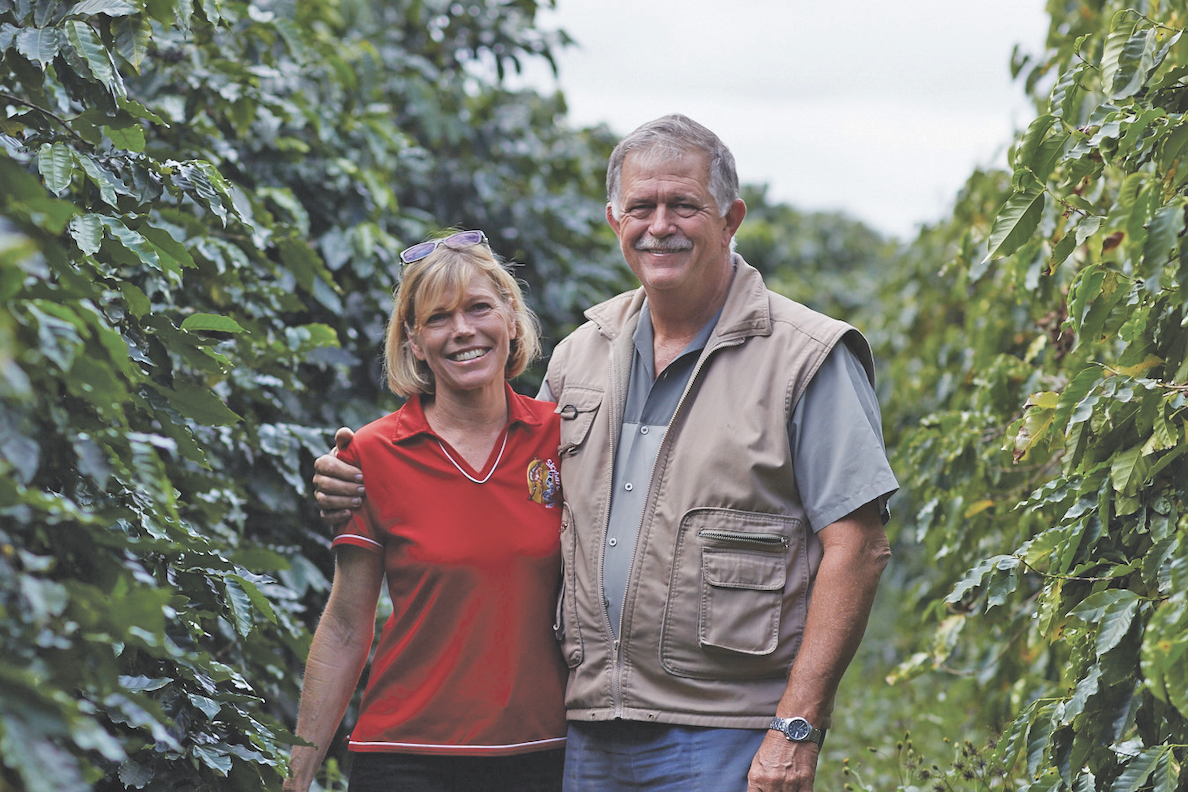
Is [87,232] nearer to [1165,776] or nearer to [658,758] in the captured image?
[658,758]

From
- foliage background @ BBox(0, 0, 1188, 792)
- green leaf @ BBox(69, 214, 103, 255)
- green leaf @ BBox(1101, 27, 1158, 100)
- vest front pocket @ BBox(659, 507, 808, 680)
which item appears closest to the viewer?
foliage background @ BBox(0, 0, 1188, 792)

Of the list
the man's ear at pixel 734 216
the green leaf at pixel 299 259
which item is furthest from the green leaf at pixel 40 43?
the man's ear at pixel 734 216

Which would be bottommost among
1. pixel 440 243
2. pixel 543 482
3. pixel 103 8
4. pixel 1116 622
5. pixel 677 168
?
pixel 1116 622

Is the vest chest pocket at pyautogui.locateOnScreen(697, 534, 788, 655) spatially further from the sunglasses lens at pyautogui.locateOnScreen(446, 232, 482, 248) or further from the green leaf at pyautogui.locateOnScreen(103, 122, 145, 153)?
the green leaf at pyautogui.locateOnScreen(103, 122, 145, 153)

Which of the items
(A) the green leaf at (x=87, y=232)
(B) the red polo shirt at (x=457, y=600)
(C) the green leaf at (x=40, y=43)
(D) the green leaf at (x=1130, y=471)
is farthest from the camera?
(B) the red polo shirt at (x=457, y=600)

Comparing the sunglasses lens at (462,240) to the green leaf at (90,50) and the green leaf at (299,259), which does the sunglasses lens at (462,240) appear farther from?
the green leaf at (90,50)

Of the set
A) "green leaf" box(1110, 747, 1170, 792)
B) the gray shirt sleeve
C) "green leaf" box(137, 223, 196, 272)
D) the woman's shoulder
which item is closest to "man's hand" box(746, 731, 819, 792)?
the gray shirt sleeve

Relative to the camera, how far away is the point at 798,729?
2.11m

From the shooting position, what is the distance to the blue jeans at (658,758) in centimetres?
215

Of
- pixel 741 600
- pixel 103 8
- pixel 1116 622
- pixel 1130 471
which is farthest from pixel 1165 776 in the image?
pixel 103 8

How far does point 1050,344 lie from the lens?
132 inches

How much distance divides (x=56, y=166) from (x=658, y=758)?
1455 mm

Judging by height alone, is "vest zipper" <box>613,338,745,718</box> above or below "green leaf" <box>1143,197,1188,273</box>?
below

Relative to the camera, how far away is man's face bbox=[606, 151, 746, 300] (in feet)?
7.88
